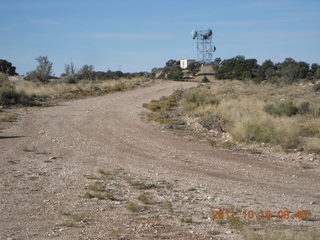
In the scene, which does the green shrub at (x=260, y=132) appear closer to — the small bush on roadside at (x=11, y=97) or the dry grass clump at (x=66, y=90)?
the small bush on roadside at (x=11, y=97)

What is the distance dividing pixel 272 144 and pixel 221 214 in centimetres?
775

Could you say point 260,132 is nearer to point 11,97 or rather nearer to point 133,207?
point 133,207

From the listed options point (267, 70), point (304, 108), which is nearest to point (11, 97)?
point (304, 108)

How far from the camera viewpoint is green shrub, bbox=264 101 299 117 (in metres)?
19.8

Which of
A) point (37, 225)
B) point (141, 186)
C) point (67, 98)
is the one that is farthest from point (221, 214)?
point (67, 98)

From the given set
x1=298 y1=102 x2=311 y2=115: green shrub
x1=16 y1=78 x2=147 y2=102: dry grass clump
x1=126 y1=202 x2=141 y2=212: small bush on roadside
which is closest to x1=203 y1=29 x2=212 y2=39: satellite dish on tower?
x1=16 y1=78 x2=147 y2=102: dry grass clump

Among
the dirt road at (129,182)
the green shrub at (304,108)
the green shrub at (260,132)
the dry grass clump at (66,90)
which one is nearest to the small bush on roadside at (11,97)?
the dry grass clump at (66,90)

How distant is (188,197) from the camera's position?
8.37 meters
